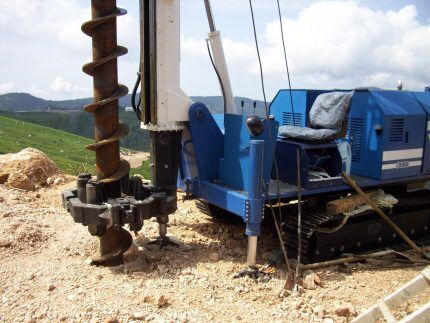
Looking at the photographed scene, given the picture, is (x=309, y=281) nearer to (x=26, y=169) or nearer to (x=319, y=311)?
(x=319, y=311)

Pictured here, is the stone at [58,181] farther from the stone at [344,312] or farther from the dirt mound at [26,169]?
the stone at [344,312]

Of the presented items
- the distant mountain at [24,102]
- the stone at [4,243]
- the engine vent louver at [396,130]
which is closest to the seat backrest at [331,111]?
the engine vent louver at [396,130]

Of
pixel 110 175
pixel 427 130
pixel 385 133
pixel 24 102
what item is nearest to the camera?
pixel 110 175

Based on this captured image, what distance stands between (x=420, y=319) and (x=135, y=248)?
3089 mm

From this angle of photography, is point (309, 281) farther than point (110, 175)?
No

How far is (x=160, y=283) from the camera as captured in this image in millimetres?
4434

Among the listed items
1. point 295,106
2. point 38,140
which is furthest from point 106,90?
point 38,140

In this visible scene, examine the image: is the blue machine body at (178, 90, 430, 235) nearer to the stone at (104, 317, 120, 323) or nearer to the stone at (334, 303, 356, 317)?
the stone at (334, 303, 356, 317)

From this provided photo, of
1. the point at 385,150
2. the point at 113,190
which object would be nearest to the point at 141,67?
the point at 113,190

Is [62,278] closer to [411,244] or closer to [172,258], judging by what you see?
[172,258]

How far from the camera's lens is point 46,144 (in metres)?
28.7

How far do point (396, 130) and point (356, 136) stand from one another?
0.47 metres

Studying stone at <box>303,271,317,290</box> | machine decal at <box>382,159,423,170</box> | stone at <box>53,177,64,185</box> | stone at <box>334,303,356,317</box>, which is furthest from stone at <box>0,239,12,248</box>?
machine decal at <box>382,159,423,170</box>

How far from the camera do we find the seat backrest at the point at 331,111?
5.37 meters
